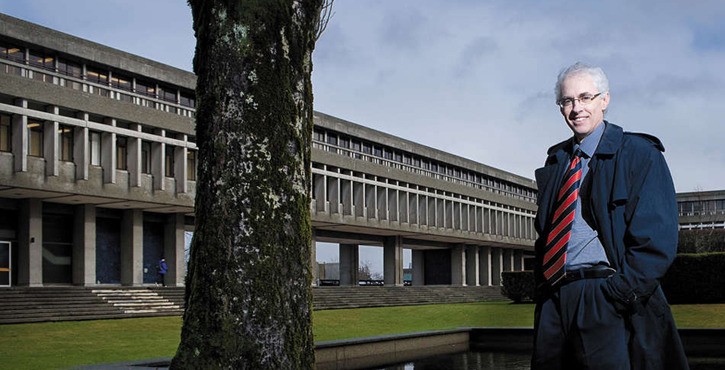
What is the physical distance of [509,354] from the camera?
15.3 m

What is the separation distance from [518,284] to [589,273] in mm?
29848

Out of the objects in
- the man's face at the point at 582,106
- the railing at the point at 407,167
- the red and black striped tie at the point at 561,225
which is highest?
the railing at the point at 407,167

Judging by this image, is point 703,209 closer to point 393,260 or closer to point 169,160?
point 393,260

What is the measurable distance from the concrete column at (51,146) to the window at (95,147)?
2.76 meters

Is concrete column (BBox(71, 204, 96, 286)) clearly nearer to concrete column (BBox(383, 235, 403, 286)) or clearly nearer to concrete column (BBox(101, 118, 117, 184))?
concrete column (BBox(101, 118, 117, 184))

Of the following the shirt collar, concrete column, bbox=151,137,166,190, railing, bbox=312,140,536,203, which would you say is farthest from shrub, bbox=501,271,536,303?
the shirt collar

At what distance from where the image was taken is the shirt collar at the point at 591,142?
3.38 metres

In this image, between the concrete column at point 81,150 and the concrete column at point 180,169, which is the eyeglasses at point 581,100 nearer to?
the concrete column at point 81,150

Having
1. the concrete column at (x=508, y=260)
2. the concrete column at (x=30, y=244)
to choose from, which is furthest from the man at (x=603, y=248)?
the concrete column at (x=508, y=260)

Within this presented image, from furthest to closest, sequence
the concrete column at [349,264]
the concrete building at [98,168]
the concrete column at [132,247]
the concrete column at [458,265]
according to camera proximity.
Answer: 1. the concrete column at [458,265]
2. the concrete column at [349,264]
3. the concrete column at [132,247]
4. the concrete building at [98,168]

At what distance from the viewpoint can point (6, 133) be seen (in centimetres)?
3253

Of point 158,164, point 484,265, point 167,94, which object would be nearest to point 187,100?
point 167,94

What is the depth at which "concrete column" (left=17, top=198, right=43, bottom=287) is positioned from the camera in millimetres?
34656

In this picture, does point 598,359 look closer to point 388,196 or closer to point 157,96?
point 157,96
